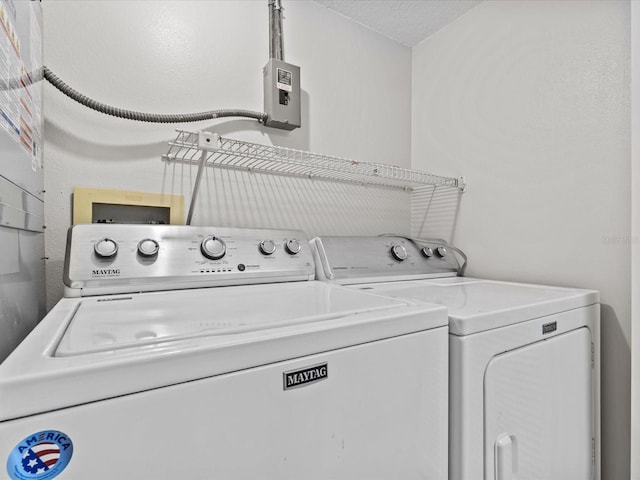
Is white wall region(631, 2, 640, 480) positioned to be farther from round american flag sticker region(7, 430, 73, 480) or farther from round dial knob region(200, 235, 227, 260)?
round american flag sticker region(7, 430, 73, 480)

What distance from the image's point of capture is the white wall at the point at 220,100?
3.63ft

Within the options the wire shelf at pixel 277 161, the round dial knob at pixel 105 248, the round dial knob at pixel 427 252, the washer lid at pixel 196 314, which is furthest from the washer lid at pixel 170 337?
the round dial knob at pixel 427 252

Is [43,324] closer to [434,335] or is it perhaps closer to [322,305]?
[322,305]

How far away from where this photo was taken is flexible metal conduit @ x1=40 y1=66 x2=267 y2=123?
1035 mm

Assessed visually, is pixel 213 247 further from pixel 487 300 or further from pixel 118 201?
pixel 487 300

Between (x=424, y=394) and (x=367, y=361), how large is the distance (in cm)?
18

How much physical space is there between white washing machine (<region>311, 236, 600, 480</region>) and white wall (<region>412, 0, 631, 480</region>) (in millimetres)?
113

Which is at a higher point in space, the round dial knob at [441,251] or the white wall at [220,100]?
the white wall at [220,100]

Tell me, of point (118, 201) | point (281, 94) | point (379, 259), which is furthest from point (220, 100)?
point (379, 259)

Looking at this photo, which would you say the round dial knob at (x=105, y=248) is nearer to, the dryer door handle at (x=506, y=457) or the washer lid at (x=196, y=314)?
the washer lid at (x=196, y=314)

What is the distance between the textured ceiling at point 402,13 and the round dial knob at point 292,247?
3.87 feet

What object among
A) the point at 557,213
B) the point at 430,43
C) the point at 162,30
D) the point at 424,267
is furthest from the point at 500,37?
the point at 162,30

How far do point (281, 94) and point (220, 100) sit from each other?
24 centimetres

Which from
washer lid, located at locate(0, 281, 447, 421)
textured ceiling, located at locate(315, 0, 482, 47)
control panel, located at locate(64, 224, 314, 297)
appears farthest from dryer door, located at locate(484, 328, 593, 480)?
textured ceiling, located at locate(315, 0, 482, 47)
